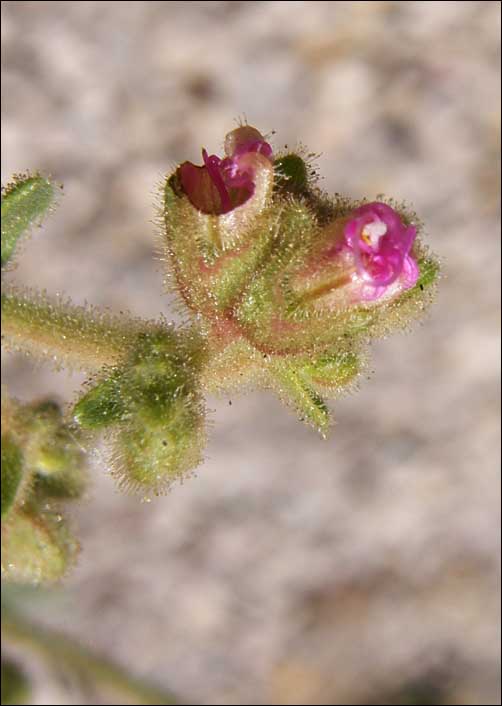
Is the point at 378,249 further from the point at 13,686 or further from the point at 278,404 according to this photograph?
the point at 278,404

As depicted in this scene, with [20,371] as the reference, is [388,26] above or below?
above

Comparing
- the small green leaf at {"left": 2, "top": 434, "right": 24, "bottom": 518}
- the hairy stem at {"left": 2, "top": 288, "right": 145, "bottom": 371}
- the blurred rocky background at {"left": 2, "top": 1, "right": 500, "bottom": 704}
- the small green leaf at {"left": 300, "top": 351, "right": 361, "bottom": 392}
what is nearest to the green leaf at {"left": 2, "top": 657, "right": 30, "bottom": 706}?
the blurred rocky background at {"left": 2, "top": 1, "right": 500, "bottom": 704}

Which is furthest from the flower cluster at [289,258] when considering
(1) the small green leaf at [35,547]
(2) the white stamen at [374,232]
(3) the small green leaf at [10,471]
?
(1) the small green leaf at [35,547]

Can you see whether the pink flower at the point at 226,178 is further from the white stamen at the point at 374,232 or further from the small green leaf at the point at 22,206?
the small green leaf at the point at 22,206

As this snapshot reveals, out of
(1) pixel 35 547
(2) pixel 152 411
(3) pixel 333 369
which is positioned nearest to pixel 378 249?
(3) pixel 333 369

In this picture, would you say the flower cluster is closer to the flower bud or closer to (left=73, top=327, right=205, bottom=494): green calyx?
the flower bud

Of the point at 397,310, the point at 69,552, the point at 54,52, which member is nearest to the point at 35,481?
the point at 69,552

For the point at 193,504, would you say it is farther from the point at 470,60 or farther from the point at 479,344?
the point at 470,60
